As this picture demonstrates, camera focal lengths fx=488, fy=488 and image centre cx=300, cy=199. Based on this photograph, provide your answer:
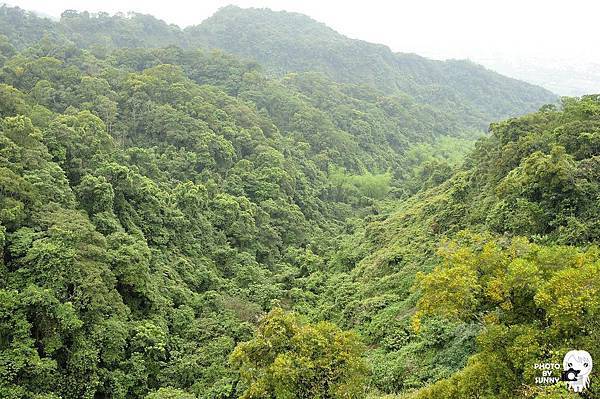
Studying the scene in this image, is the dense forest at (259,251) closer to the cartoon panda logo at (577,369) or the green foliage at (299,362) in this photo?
the green foliage at (299,362)

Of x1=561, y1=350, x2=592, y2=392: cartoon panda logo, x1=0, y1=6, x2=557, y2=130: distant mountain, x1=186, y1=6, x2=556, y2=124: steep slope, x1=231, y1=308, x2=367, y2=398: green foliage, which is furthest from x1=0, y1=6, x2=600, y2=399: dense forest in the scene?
x1=186, y1=6, x2=556, y2=124: steep slope

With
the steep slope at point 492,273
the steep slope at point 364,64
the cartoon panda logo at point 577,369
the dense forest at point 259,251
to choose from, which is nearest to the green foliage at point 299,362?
the dense forest at point 259,251

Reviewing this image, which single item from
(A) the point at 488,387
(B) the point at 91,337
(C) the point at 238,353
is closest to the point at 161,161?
(B) the point at 91,337

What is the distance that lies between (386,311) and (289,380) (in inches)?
386

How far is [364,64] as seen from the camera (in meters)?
96.8

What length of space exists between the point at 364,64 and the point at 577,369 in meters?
94.5

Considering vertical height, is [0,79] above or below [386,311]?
above

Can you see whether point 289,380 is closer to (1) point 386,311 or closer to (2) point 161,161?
(1) point 386,311

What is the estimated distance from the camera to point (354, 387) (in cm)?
993

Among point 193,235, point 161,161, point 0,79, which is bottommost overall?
point 193,235

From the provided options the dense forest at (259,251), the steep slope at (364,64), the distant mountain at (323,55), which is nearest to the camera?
the dense forest at (259,251)

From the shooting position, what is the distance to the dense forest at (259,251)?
9.45 meters

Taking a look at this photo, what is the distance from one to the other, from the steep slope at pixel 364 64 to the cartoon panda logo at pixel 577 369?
84959 millimetres

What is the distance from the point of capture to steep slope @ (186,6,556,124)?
93.2m
